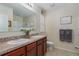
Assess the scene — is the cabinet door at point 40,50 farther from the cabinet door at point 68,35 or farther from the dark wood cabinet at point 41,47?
the cabinet door at point 68,35

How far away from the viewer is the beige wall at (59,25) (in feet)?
6.37

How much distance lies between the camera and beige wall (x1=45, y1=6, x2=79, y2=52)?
194 centimetres

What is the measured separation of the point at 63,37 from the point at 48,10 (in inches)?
25.4

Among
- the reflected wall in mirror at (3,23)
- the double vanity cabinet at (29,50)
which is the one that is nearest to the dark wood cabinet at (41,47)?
the double vanity cabinet at (29,50)

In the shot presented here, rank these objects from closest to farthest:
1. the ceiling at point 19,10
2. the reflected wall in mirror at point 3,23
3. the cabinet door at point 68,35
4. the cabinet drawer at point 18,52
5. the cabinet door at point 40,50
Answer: the cabinet drawer at point 18,52, the reflected wall in mirror at point 3,23, the cabinet door at point 68,35, the ceiling at point 19,10, the cabinet door at point 40,50

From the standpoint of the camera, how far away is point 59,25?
2043mm

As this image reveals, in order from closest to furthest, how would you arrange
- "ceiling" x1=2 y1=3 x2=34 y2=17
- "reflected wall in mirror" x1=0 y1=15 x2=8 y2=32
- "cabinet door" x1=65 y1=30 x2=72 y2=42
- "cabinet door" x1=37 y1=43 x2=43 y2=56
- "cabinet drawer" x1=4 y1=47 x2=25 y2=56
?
"cabinet drawer" x1=4 y1=47 x2=25 y2=56
"reflected wall in mirror" x1=0 y1=15 x2=8 y2=32
"cabinet door" x1=65 y1=30 x2=72 y2=42
"ceiling" x1=2 y1=3 x2=34 y2=17
"cabinet door" x1=37 y1=43 x2=43 y2=56

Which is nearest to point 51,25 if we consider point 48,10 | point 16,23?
point 48,10

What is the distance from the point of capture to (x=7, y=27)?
2.04 metres

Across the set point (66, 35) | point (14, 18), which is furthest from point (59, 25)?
point (14, 18)

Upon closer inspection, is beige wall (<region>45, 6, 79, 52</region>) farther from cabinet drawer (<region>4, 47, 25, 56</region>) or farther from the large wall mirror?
cabinet drawer (<region>4, 47, 25, 56</region>)

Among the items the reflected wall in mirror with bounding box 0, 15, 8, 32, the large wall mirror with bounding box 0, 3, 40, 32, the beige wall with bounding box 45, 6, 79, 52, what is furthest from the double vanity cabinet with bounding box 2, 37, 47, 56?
the reflected wall in mirror with bounding box 0, 15, 8, 32

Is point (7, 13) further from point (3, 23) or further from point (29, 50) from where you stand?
point (29, 50)

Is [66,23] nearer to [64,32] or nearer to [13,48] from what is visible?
[64,32]
